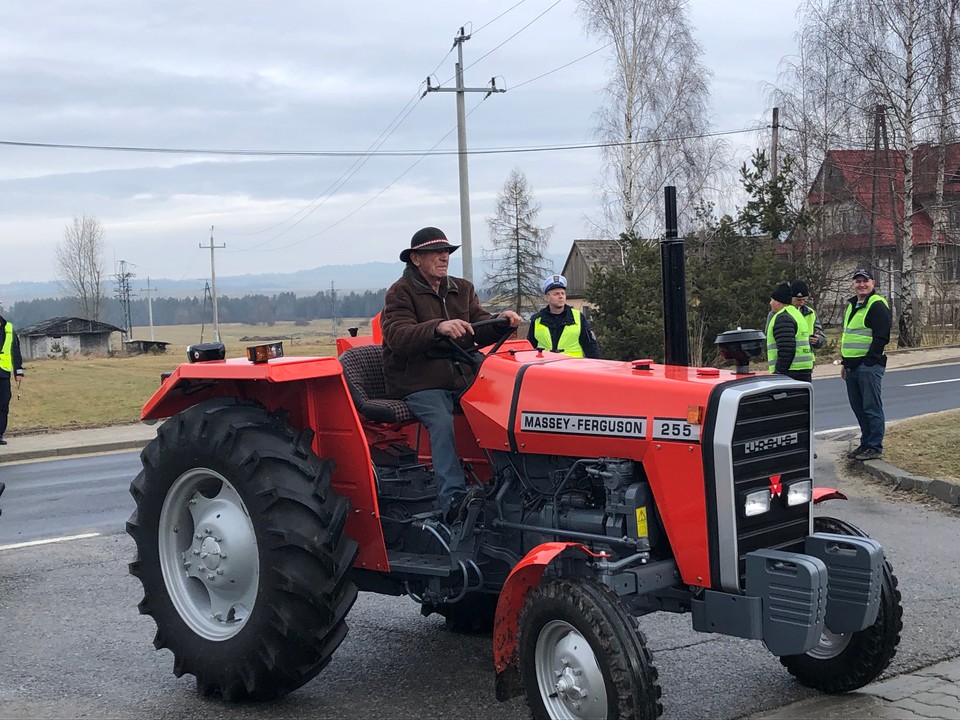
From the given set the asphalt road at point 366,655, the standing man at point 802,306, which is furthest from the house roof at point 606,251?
the asphalt road at point 366,655

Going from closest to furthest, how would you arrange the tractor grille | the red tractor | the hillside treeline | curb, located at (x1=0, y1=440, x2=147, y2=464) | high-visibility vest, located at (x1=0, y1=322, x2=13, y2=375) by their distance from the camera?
1. the red tractor
2. the tractor grille
3. high-visibility vest, located at (x1=0, y1=322, x2=13, y2=375)
4. curb, located at (x1=0, y1=440, x2=147, y2=464)
5. the hillside treeline

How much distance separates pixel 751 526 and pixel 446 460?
1.44 m

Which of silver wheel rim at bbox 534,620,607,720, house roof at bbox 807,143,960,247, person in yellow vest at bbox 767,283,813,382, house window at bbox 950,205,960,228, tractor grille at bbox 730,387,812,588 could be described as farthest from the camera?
house window at bbox 950,205,960,228

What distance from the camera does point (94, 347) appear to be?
66.5m

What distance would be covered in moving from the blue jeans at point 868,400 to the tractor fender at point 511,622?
668 centimetres

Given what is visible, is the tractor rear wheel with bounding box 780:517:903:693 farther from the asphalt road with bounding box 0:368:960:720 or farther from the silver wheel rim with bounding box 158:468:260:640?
the silver wheel rim with bounding box 158:468:260:640

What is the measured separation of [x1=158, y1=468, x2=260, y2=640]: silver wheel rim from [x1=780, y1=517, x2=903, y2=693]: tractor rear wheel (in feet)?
8.14

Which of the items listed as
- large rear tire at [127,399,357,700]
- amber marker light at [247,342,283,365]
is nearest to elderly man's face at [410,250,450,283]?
amber marker light at [247,342,283,365]

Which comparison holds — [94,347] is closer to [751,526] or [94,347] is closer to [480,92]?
[480,92]

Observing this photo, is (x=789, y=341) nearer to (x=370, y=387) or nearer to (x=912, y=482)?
(x=912, y=482)

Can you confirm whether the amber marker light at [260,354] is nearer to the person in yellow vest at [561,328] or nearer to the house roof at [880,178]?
the person in yellow vest at [561,328]

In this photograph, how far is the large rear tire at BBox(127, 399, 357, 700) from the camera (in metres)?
4.40

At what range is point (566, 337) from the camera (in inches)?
366

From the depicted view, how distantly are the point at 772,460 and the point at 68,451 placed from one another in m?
12.3
